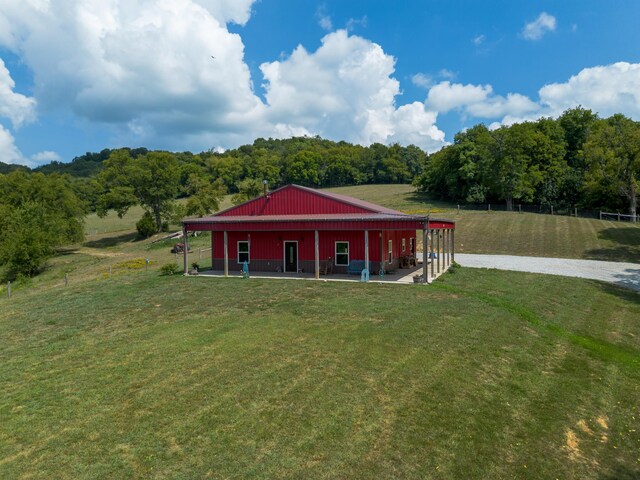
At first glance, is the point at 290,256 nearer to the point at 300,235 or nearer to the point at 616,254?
the point at 300,235

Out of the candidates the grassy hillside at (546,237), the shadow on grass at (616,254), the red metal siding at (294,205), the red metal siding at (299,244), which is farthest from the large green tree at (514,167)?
the red metal siding at (299,244)

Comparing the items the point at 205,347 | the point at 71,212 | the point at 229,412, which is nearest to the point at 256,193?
the point at 71,212

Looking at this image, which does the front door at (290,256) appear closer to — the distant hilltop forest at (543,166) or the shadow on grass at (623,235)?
the shadow on grass at (623,235)

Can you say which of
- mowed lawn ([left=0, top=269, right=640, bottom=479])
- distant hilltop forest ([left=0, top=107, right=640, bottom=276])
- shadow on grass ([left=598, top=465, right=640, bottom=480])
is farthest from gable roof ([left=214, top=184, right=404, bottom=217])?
distant hilltop forest ([left=0, top=107, right=640, bottom=276])

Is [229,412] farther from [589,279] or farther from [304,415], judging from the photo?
[589,279]

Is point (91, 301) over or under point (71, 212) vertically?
under

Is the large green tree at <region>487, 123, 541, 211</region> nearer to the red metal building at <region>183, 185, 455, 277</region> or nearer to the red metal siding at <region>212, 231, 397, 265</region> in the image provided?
the red metal building at <region>183, 185, 455, 277</region>
